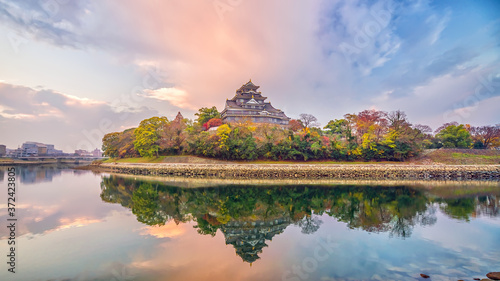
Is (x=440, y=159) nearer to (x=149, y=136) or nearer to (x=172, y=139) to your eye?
(x=172, y=139)

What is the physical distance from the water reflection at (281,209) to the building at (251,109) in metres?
25.8

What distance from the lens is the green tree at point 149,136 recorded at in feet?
120

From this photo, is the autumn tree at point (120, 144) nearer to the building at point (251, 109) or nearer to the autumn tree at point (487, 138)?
the building at point (251, 109)

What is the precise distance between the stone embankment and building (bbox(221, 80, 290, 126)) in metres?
13.7

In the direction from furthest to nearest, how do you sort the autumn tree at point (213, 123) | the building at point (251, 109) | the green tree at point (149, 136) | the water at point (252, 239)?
the building at point (251, 109) < the autumn tree at point (213, 123) < the green tree at point (149, 136) < the water at point (252, 239)

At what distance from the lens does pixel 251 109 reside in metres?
46.0

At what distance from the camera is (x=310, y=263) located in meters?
6.89

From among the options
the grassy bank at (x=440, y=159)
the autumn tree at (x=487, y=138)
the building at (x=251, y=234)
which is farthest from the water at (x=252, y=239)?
the autumn tree at (x=487, y=138)

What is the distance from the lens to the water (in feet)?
20.7

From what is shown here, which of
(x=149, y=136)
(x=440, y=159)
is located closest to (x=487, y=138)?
(x=440, y=159)

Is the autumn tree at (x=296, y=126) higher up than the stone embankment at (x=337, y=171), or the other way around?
the autumn tree at (x=296, y=126)

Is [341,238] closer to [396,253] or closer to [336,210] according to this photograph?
[396,253]

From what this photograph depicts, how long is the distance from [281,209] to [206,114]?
120ft

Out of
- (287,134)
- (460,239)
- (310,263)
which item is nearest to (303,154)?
(287,134)
